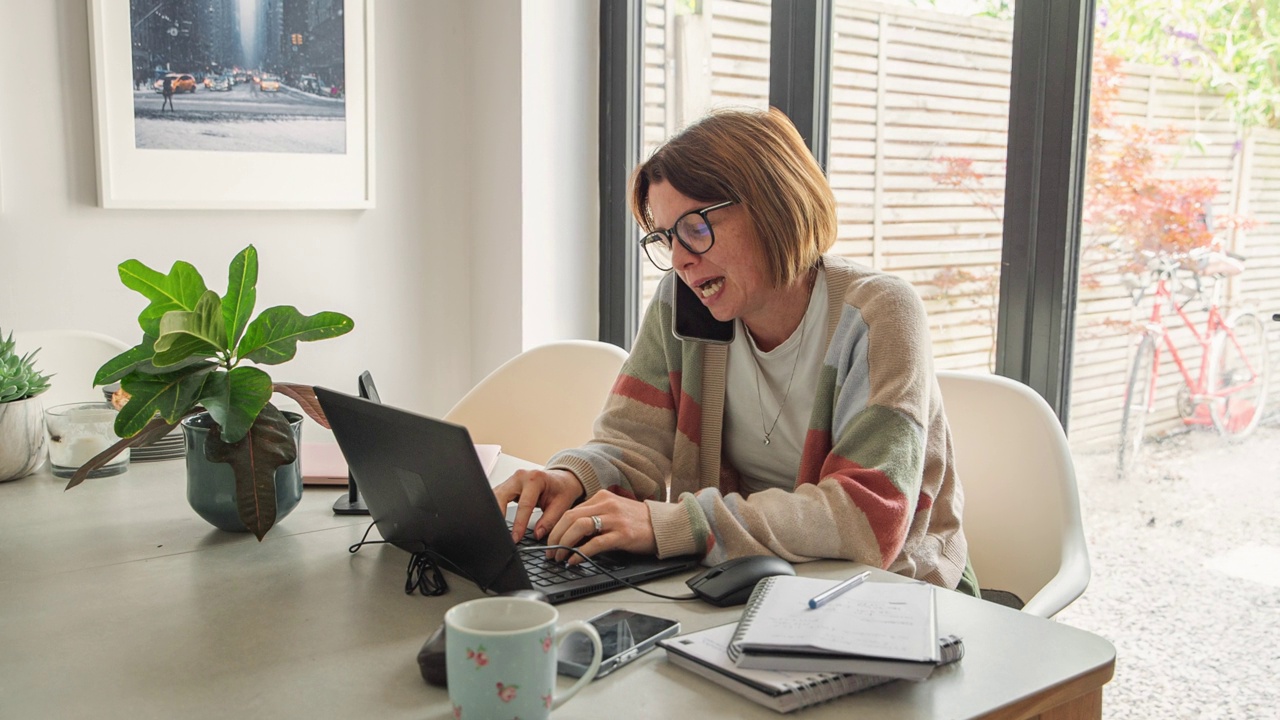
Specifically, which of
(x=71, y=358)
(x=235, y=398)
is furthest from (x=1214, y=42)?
(x=71, y=358)

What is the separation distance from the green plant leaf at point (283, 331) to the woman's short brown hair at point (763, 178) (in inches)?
20.9

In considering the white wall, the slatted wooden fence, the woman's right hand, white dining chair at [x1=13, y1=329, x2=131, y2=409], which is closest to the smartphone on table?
the woman's right hand

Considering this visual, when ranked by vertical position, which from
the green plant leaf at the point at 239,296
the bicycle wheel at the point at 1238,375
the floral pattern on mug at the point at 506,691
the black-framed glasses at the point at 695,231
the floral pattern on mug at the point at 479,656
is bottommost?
the floral pattern on mug at the point at 506,691

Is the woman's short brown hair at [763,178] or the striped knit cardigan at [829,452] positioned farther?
the woman's short brown hair at [763,178]

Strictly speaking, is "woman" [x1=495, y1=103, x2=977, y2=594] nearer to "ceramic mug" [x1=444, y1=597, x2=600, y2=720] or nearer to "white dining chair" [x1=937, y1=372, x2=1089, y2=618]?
"white dining chair" [x1=937, y1=372, x2=1089, y2=618]

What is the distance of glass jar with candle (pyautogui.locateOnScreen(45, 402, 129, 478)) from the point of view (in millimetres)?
1672

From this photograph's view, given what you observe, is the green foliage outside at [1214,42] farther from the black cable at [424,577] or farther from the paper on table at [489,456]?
the black cable at [424,577]

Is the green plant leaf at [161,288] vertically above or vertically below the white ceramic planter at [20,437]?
above

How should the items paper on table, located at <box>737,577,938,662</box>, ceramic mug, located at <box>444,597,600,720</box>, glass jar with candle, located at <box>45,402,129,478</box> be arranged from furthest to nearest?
1. glass jar with candle, located at <box>45,402,129,478</box>
2. paper on table, located at <box>737,577,938,662</box>
3. ceramic mug, located at <box>444,597,600,720</box>

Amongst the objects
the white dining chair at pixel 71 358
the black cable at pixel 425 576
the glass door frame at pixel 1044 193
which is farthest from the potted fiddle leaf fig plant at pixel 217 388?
A: the glass door frame at pixel 1044 193

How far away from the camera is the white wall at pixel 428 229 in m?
2.59

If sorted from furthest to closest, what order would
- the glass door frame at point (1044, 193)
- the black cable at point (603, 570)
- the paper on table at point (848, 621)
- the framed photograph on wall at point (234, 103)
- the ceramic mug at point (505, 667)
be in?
the framed photograph on wall at point (234, 103), the glass door frame at point (1044, 193), the black cable at point (603, 570), the paper on table at point (848, 621), the ceramic mug at point (505, 667)

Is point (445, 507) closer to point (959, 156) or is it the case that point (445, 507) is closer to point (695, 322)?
point (695, 322)

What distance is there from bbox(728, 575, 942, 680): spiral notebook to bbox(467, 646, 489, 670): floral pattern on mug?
0.77ft
